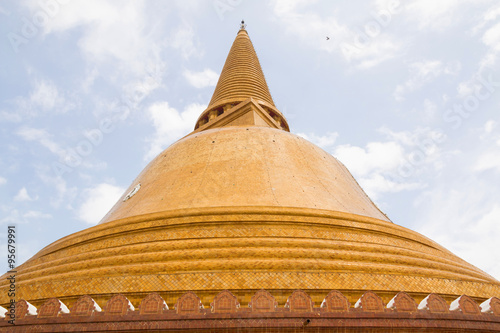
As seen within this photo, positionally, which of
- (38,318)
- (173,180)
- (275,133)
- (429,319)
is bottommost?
(429,319)

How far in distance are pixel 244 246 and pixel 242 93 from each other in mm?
12583

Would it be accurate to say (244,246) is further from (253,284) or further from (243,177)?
(243,177)

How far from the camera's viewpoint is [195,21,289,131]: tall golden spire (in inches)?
662

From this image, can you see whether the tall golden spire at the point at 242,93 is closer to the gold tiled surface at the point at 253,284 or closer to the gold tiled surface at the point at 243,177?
the gold tiled surface at the point at 243,177

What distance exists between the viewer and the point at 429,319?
15.8 ft

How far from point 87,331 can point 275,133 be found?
856cm

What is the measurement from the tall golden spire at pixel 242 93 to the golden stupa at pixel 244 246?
18.5 feet

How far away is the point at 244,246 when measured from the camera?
6871mm

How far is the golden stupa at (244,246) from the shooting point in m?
6.23

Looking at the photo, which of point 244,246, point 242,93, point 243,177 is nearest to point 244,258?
point 244,246

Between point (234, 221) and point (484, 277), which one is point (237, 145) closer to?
point (234, 221)

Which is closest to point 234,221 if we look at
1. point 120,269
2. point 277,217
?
point 277,217

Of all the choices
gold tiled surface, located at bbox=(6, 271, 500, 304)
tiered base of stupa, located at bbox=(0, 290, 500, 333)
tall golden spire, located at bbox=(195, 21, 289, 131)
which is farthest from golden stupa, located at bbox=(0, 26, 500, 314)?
tall golden spire, located at bbox=(195, 21, 289, 131)

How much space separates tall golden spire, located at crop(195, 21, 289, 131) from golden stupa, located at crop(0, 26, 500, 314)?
5631 mm
